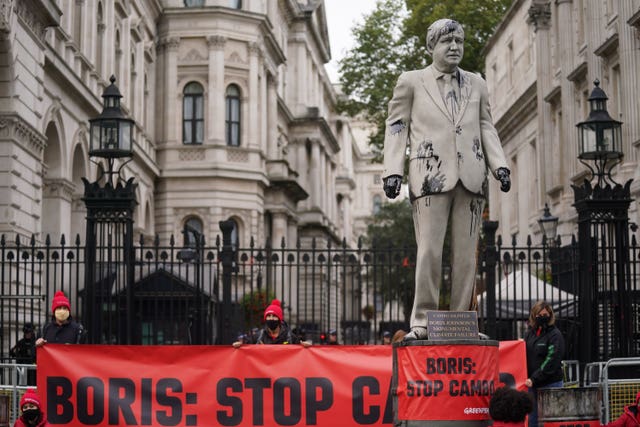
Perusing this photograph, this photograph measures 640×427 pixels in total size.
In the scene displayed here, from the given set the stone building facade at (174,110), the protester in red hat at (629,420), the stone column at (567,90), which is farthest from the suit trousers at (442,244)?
the stone column at (567,90)

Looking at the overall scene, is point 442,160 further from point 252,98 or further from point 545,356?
point 252,98

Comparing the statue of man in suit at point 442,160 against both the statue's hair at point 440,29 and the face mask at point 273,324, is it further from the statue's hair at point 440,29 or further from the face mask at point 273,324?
the face mask at point 273,324

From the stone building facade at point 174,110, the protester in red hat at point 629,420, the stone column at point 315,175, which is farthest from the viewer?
the stone column at point 315,175

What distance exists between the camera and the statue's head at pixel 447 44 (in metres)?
Result: 9.54

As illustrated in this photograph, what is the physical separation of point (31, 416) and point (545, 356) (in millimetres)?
5178

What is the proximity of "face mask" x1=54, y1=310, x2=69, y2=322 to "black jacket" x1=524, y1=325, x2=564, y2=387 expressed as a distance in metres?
5.02

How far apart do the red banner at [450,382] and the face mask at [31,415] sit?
11.6 ft

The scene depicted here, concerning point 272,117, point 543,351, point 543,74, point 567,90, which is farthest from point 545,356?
point 272,117

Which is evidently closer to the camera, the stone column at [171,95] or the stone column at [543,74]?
the stone column at [543,74]

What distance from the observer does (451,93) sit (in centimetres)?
959

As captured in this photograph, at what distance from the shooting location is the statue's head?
9.54 metres

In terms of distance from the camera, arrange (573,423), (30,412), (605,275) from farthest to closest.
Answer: (605,275) → (30,412) → (573,423)

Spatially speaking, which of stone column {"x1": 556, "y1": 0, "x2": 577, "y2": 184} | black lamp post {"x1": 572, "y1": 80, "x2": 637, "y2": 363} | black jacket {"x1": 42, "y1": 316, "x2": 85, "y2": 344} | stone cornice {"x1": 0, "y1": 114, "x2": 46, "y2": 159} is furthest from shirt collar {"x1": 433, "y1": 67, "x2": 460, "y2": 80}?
stone column {"x1": 556, "y1": 0, "x2": 577, "y2": 184}

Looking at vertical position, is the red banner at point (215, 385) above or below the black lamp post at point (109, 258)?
below
